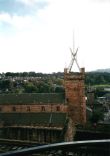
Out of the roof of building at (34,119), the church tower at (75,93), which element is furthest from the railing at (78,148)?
the church tower at (75,93)

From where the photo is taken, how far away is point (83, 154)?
14.5 ft

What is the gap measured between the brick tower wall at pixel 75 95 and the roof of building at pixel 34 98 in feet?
5.29

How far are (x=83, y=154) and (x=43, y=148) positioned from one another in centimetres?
97

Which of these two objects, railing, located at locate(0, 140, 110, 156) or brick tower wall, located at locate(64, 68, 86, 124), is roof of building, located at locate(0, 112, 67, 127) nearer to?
brick tower wall, located at locate(64, 68, 86, 124)

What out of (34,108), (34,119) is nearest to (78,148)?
(34,119)

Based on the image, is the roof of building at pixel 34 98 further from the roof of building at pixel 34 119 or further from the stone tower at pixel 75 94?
the roof of building at pixel 34 119

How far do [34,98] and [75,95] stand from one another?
7.06m

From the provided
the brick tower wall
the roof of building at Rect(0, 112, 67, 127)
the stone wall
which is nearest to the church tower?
the brick tower wall

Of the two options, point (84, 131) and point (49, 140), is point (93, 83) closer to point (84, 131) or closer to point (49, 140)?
point (84, 131)

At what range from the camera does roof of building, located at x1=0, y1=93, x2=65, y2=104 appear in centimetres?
4445

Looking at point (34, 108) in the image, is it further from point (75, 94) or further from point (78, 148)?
point (78, 148)

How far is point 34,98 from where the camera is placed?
4634cm

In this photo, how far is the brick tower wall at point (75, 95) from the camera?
42.2m

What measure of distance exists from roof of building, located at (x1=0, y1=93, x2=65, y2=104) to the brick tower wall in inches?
63.5
